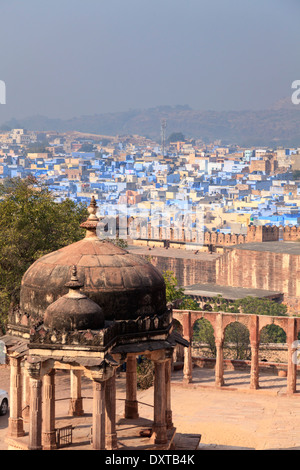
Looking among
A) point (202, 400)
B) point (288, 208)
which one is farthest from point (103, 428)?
point (288, 208)

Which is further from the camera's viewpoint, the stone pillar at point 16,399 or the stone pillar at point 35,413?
the stone pillar at point 16,399

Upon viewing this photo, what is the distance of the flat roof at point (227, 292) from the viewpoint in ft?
241

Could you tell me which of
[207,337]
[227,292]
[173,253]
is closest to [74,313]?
[207,337]

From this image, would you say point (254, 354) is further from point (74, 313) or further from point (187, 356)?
point (74, 313)

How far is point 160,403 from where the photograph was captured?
719 inches

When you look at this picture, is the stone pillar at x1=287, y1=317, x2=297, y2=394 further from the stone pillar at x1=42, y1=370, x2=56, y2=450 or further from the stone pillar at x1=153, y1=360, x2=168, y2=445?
the stone pillar at x1=42, y1=370, x2=56, y2=450

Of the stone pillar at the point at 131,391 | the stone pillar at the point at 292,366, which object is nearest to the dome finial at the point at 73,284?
the stone pillar at the point at 131,391

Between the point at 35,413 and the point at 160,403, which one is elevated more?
the point at 35,413

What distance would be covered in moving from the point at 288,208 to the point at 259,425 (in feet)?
423

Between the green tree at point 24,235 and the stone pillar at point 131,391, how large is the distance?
9195 millimetres

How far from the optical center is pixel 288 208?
152 m

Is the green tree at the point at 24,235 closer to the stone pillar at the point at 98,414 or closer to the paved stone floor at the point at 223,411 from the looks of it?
the paved stone floor at the point at 223,411

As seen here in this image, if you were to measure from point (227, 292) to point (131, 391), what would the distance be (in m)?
55.6

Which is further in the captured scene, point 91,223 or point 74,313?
point 91,223
